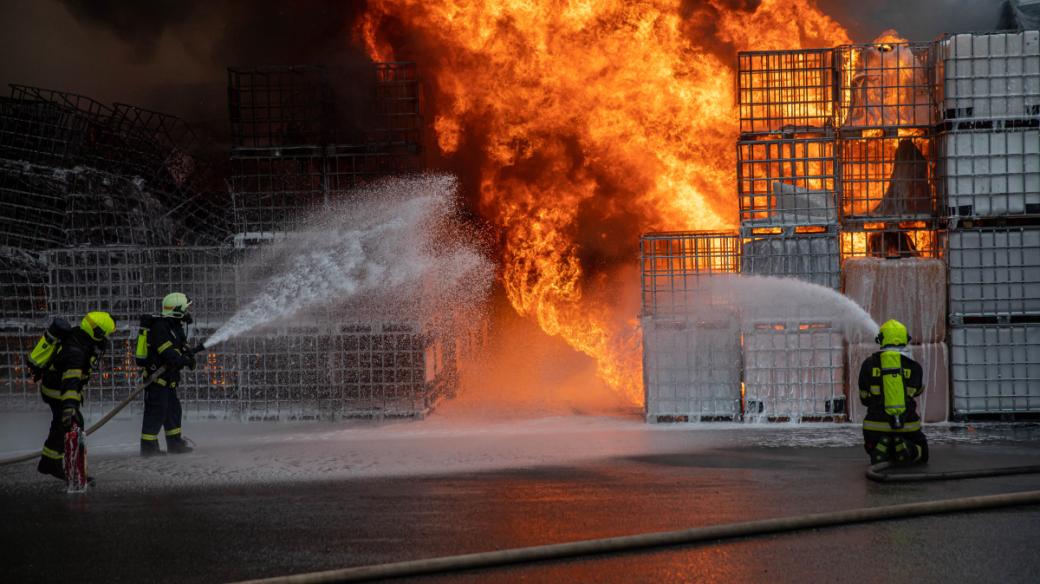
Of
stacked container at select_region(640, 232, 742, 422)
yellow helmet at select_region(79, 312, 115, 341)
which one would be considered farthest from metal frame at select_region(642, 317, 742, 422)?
yellow helmet at select_region(79, 312, 115, 341)

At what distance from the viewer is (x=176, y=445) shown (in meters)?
10.6

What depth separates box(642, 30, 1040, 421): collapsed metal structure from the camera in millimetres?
11469

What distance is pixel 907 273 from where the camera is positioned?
453 inches

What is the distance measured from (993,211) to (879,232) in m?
1.24

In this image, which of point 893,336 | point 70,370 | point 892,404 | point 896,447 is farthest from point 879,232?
point 70,370

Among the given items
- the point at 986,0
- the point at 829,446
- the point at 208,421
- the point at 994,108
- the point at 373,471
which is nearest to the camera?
the point at 373,471

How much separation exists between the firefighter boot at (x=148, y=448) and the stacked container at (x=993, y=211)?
8723mm

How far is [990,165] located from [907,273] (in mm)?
1544

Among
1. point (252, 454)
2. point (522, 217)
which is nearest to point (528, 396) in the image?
point (522, 217)

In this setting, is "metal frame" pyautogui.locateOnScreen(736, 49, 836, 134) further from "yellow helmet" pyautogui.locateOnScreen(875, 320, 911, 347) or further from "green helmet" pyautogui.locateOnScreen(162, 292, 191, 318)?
"green helmet" pyautogui.locateOnScreen(162, 292, 191, 318)

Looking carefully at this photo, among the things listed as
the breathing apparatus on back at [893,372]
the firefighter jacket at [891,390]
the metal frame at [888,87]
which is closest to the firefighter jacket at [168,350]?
the firefighter jacket at [891,390]

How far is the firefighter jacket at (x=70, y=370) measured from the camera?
364 inches

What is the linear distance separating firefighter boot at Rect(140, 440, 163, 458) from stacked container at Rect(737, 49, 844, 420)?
6.43m

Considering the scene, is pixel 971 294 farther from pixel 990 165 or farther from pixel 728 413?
pixel 728 413
